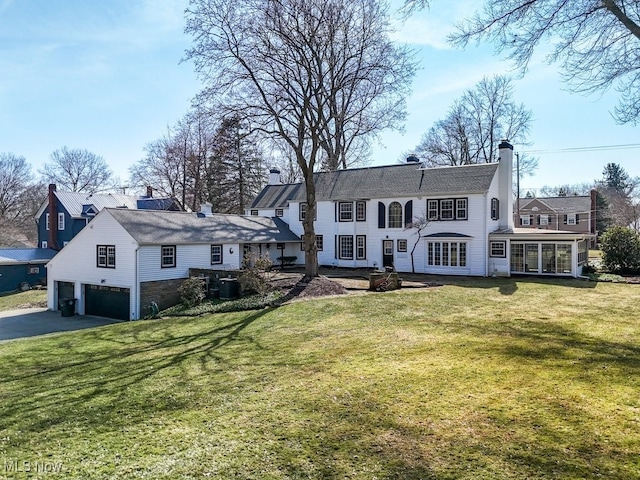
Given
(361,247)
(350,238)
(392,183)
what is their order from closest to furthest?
(392,183) < (361,247) < (350,238)

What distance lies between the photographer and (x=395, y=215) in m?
29.5

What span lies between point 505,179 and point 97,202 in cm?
3658

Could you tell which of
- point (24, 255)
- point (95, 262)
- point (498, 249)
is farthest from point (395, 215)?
point (24, 255)

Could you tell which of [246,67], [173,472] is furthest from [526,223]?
[173,472]

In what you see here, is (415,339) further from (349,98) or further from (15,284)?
(15,284)

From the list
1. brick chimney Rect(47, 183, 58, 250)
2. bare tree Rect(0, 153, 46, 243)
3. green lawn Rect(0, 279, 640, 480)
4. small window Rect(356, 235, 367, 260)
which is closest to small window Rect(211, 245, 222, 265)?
small window Rect(356, 235, 367, 260)

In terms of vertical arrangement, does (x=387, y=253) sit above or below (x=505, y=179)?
below

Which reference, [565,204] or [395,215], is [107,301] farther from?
[565,204]

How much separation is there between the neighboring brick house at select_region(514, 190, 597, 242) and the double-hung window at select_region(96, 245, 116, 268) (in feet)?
158

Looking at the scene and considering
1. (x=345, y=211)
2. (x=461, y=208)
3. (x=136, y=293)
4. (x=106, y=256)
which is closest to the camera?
(x=136, y=293)

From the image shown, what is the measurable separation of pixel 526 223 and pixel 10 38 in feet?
189

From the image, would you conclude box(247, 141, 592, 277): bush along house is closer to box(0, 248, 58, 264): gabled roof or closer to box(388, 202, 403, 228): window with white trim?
box(388, 202, 403, 228): window with white trim

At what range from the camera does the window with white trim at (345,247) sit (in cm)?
3119

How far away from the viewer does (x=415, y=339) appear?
1127 cm
